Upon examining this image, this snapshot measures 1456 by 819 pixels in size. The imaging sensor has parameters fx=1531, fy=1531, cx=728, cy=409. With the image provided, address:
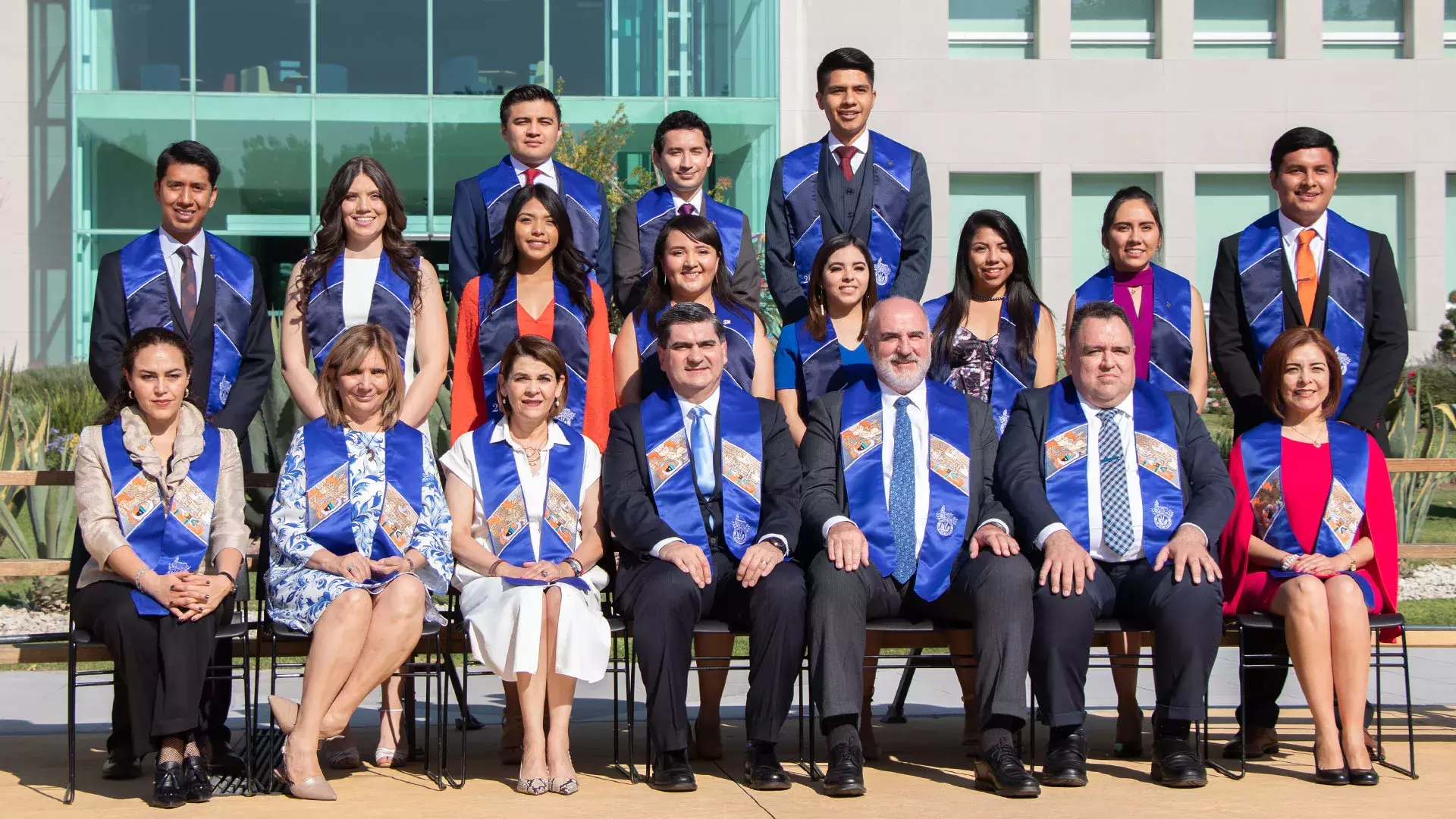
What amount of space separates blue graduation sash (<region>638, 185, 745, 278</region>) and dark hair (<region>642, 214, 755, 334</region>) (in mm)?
227

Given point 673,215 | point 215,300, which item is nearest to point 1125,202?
point 673,215

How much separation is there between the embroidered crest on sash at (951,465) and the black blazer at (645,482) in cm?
48

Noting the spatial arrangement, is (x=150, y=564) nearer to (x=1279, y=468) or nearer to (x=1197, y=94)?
(x=1279, y=468)

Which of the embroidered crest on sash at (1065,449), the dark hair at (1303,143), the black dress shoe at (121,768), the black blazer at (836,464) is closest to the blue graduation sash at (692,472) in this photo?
the black blazer at (836,464)

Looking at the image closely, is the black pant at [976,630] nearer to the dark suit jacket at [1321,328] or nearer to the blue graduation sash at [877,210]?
the dark suit jacket at [1321,328]

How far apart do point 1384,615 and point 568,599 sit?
2.73 m

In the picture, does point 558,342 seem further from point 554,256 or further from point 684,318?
point 684,318

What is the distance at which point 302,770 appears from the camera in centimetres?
472

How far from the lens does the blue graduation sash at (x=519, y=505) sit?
17.1 feet

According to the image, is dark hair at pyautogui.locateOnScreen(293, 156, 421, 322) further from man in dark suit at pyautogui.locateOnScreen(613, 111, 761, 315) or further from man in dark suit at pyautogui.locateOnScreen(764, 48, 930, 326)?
man in dark suit at pyautogui.locateOnScreen(764, 48, 930, 326)

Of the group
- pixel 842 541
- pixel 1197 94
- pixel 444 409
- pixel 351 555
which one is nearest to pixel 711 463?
pixel 842 541

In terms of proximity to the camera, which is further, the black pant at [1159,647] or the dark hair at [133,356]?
the dark hair at [133,356]

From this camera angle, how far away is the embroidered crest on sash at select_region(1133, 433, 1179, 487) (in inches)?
207

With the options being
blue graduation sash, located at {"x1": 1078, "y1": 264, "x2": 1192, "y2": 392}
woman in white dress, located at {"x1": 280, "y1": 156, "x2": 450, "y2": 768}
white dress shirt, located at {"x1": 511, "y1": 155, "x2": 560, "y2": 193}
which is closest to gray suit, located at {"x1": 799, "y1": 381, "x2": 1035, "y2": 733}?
blue graduation sash, located at {"x1": 1078, "y1": 264, "x2": 1192, "y2": 392}
